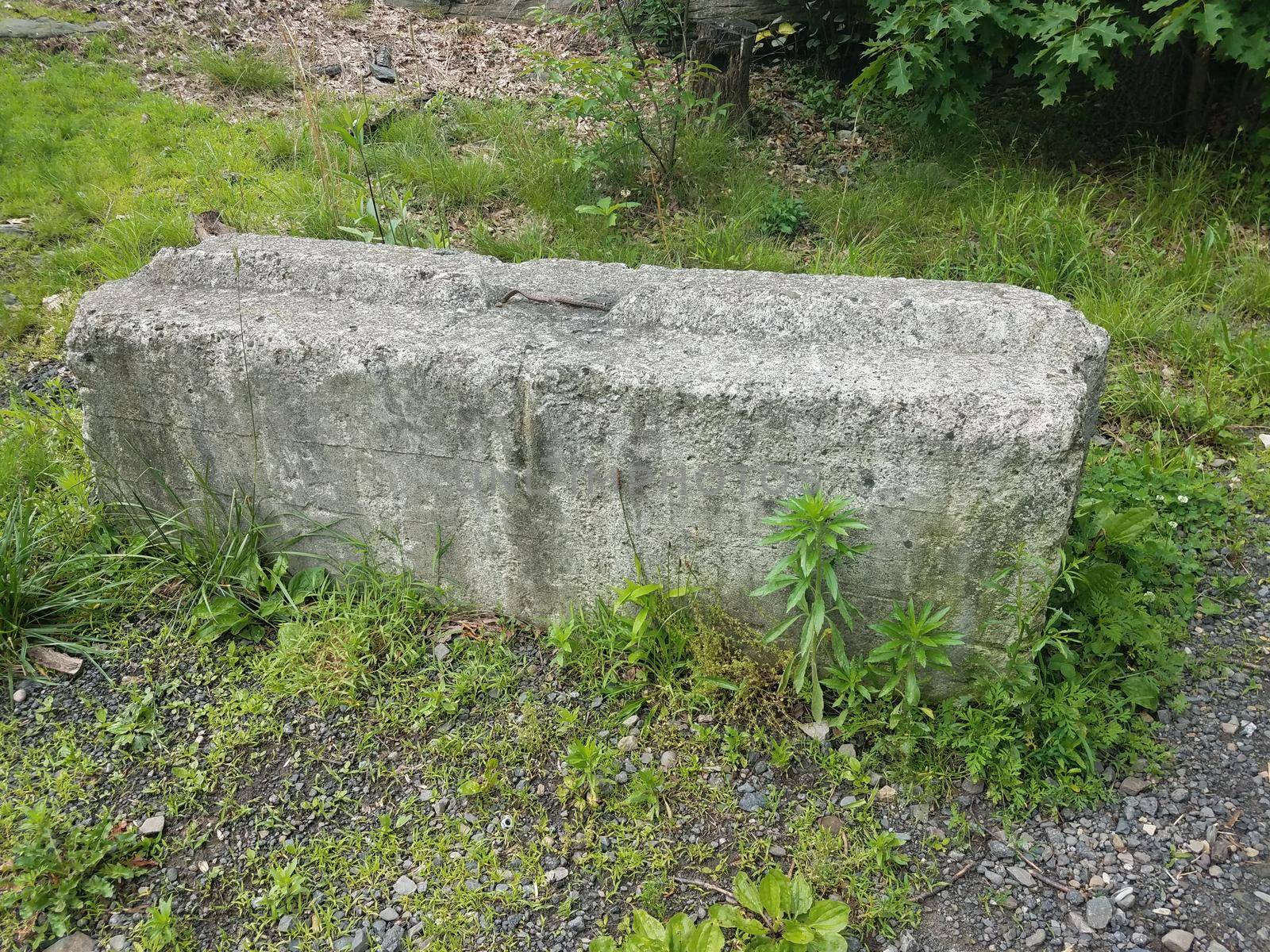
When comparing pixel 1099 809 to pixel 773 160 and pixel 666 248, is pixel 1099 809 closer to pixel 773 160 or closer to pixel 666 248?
pixel 666 248

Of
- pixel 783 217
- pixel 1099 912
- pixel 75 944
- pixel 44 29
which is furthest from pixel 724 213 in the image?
pixel 44 29

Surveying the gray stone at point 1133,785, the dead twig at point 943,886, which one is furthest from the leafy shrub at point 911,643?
the gray stone at point 1133,785

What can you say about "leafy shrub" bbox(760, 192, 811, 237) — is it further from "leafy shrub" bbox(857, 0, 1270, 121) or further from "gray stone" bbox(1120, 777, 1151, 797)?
"gray stone" bbox(1120, 777, 1151, 797)

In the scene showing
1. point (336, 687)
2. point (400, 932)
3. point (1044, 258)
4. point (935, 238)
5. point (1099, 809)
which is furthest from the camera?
point (935, 238)

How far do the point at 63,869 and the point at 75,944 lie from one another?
178mm

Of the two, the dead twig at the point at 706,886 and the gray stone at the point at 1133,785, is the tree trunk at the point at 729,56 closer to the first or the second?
the gray stone at the point at 1133,785

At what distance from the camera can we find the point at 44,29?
6.79 metres

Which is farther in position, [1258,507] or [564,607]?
[1258,507]

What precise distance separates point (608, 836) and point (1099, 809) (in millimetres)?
1259

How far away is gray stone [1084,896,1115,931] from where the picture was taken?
2064 millimetres

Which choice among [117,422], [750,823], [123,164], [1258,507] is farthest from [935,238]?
[123,164]

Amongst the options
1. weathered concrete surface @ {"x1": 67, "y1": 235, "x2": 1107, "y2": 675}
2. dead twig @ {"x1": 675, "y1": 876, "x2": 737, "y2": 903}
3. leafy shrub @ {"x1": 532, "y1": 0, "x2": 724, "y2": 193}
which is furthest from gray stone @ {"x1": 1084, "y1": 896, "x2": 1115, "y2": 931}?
leafy shrub @ {"x1": 532, "y1": 0, "x2": 724, "y2": 193}

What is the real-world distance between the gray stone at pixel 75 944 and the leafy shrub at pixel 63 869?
20 mm

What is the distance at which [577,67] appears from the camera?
193 inches
